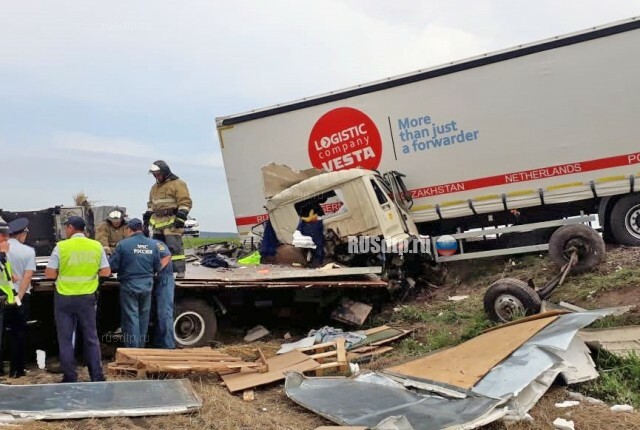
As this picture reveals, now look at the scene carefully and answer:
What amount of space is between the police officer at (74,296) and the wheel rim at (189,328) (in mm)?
1576

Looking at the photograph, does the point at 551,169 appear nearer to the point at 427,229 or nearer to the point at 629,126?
the point at 629,126

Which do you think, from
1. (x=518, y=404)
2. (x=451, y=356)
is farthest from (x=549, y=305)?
(x=518, y=404)

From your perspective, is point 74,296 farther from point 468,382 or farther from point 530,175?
point 530,175

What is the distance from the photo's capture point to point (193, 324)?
6723 millimetres

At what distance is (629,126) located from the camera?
26.5ft

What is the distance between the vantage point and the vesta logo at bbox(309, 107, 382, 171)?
370 inches

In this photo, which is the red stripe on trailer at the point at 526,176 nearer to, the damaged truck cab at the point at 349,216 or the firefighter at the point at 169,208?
the damaged truck cab at the point at 349,216

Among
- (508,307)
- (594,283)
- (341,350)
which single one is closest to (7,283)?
(341,350)

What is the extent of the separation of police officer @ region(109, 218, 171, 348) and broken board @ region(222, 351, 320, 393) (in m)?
1.29

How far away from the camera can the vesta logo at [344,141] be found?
9406mm

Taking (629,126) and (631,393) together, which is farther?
(629,126)

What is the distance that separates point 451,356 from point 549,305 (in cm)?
151

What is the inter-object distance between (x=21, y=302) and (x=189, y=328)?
1928 mm

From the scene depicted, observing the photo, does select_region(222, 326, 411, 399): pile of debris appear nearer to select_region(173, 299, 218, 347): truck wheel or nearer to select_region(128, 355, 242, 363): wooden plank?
select_region(128, 355, 242, 363): wooden plank
